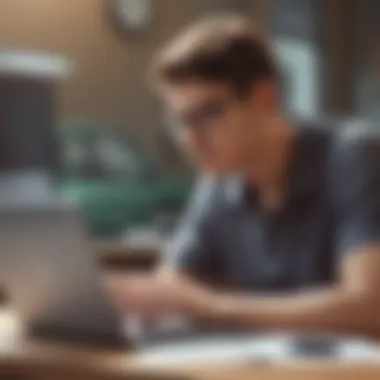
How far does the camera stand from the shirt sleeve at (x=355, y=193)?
6.22ft

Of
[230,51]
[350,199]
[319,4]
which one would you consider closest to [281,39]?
[319,4]

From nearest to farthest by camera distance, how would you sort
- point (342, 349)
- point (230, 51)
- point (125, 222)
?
point (342, 349)
point (230, 51)
point (125, 222)

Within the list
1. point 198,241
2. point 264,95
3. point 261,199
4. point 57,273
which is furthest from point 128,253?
point 57,273

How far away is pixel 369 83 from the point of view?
2154 mm

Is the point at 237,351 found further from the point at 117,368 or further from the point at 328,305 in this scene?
the point at 328,305

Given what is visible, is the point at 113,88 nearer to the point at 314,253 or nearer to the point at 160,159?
the point at 160,159

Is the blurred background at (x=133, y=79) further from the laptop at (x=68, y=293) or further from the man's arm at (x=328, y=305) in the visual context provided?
the laptop at (x=68, y=293)

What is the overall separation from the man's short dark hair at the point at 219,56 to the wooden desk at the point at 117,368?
626 mm

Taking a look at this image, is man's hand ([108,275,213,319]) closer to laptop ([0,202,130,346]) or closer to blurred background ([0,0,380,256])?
blurred background ([0,0,380,256])

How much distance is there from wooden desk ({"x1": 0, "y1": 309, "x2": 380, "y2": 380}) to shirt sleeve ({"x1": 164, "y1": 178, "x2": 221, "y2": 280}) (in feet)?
1.77

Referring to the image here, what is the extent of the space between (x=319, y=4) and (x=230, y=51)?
0.31 meters

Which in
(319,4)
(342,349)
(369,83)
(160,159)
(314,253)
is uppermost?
(319,4)

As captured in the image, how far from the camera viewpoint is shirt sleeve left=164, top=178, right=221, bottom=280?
201cm

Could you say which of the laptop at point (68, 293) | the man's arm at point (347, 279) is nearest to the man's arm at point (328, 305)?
the man's arm at point (347, 279)
